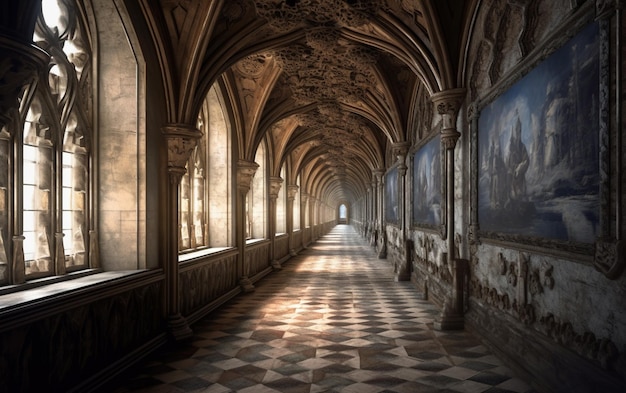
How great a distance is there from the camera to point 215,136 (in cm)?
962

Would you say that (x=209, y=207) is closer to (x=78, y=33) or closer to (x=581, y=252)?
(x=78, y=33)

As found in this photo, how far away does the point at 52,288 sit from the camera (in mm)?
4062

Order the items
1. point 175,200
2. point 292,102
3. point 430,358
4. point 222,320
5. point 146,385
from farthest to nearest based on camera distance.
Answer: point 292,102
point 222,320
point 175,200
point 430,358
point 146,385

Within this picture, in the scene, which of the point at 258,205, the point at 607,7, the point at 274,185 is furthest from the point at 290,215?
the point at 607,7

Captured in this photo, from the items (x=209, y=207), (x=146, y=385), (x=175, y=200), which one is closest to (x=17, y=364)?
(x=146, y=385)

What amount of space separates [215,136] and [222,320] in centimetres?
431

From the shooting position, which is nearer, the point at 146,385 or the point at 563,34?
the point at 563,34

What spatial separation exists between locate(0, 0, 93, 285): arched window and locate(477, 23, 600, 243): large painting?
485cm

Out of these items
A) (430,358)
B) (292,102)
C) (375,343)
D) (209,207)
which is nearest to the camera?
(430,358)

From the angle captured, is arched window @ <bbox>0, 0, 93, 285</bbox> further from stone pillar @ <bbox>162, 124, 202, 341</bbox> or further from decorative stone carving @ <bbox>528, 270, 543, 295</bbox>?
decorative stone carving @ <bbox>528, 270, 543, 295</bbox>

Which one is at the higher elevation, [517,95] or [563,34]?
[563,34]

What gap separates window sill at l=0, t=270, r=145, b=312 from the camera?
11.2ft

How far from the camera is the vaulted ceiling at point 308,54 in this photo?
6.31 m

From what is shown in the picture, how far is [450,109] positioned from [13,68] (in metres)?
5.63
